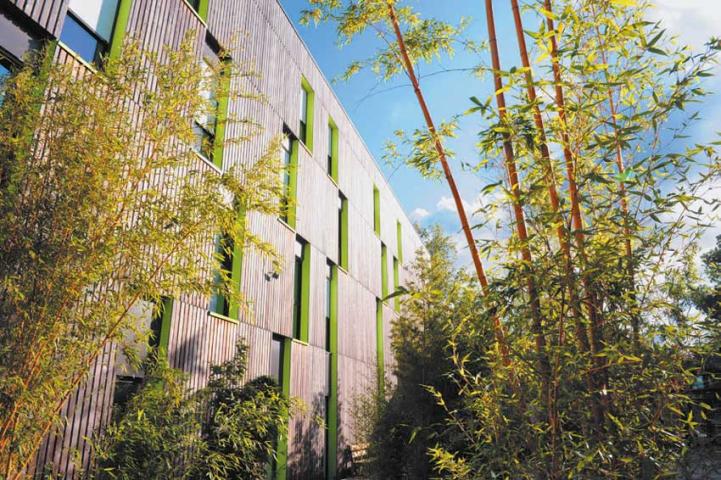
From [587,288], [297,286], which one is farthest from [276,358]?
[587,288]

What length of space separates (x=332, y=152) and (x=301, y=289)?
13.2 feet

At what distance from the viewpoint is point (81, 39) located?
15.1 ft

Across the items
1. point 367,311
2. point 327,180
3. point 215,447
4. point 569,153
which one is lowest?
point 215,447

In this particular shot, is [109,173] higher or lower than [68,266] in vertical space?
higher

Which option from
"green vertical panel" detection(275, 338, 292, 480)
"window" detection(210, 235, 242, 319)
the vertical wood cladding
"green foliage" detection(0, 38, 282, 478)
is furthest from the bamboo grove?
"green vertical panel" detection(275, 338, 292, 480)

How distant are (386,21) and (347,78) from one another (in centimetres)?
64

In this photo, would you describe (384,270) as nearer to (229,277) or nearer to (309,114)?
(309,114)

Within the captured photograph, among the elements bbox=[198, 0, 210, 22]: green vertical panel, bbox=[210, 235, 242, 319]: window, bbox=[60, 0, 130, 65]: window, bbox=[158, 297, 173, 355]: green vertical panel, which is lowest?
bbox=[158, 297, 173, 355]: green vertical panel

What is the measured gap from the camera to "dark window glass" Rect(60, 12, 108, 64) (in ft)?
14.6

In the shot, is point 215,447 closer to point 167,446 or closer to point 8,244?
point 167,446

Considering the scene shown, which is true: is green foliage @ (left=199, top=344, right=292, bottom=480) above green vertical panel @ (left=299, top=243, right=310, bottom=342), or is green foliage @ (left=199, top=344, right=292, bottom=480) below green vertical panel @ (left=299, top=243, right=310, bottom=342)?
below

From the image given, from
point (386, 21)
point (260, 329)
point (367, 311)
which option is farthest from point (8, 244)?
point (367, 311)

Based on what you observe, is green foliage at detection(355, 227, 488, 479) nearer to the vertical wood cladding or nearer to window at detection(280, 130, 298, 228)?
window at detection(280, 130, 298, 228)

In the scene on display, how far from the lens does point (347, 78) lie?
3973 millimetres
